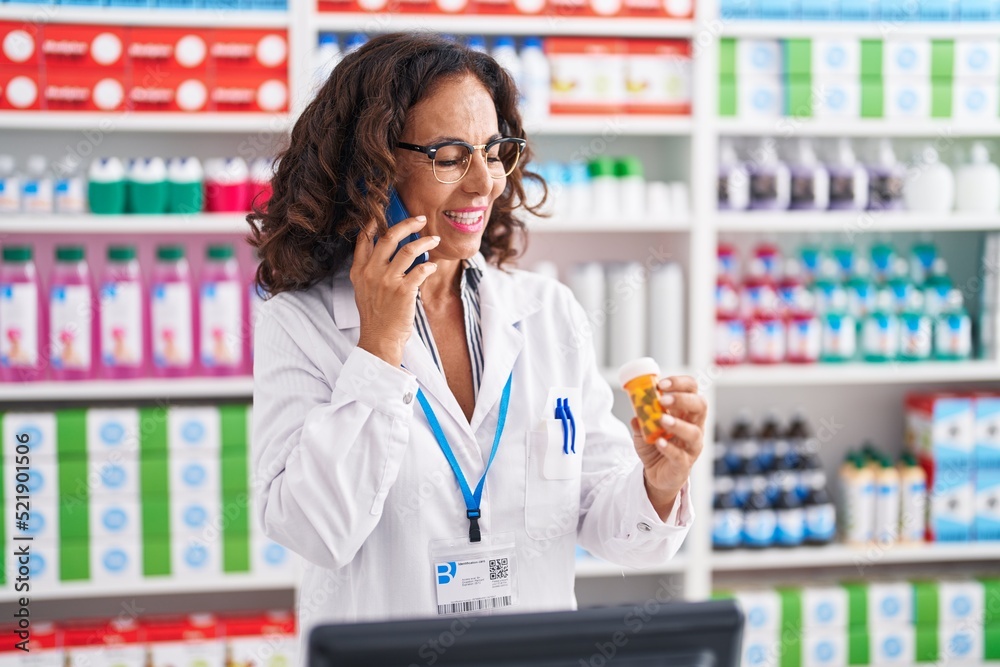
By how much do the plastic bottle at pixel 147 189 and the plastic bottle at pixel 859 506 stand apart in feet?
7.77

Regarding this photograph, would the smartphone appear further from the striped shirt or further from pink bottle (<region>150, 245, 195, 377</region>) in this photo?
pink bottle (<region>150, 245, 195, 377</region>)

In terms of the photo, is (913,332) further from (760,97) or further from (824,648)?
(824,648)

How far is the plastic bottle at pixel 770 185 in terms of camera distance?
3027 millimetres

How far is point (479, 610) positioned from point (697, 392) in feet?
1.68

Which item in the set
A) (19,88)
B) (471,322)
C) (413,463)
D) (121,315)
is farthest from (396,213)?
(19,88)

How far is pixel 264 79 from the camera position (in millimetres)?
2799

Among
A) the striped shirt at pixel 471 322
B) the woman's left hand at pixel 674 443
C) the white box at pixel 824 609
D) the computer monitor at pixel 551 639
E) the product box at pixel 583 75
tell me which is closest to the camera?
the computer monitor at pixel 551 639

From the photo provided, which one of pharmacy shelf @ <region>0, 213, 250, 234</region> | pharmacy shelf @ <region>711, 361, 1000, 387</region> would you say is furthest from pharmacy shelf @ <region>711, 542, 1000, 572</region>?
pharmacy shelf @ <region>0, 213, 250, 234</region>

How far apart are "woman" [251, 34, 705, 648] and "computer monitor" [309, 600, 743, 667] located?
0.59 metres

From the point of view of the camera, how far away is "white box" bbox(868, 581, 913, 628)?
3162mm

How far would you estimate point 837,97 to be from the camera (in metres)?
3.03

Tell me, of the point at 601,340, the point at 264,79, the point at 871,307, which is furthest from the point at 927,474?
the point at 264,79

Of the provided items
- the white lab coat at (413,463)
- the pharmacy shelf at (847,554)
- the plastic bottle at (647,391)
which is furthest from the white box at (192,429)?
the plastic bottle at (647,391)

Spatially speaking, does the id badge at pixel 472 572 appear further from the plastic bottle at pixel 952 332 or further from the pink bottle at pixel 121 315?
the plastic bottle at pixel 952 332
